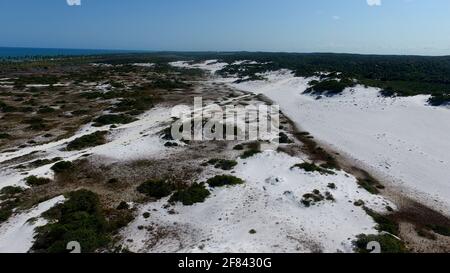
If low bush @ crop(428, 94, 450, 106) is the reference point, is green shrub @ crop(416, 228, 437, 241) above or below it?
below

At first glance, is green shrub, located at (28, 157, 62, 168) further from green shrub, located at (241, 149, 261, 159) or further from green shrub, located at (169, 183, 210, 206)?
green shrub, located at (241, 149, 261, 159)

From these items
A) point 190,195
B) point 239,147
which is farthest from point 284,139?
point 190,195

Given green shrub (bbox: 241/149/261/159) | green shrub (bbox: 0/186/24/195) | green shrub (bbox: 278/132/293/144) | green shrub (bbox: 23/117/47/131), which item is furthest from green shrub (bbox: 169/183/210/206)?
green shrub (bbox: 23/117/47/131)

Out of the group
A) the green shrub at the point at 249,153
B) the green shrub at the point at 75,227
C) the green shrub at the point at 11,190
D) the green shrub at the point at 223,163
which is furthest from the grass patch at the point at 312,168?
the green shrub at the point at 11,190

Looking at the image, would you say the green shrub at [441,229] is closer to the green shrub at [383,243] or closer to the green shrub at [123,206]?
the green shrub at [383,243]

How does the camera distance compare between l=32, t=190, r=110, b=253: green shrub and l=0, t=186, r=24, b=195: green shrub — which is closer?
l=32, t=190, r=110, b=253: green shrub
